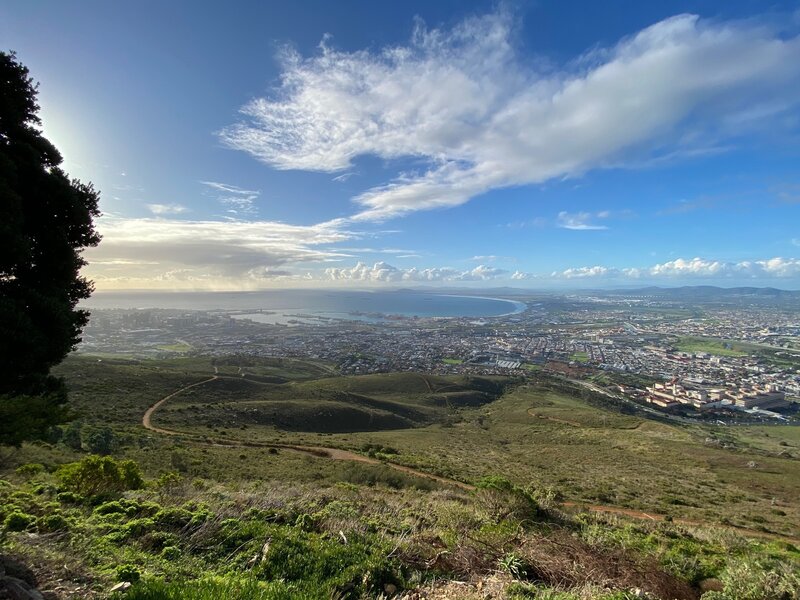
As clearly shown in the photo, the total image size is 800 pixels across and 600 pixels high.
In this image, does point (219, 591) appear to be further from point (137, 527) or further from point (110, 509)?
point (110, 509)

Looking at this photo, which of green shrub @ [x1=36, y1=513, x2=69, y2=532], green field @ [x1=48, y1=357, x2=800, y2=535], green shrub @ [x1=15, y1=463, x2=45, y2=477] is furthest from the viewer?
green field @ [x1=48, y1=357, x2=800, y2=535]

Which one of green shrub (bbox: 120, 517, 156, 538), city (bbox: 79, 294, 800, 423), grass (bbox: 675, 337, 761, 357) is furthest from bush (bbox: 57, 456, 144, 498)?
grass (bbox: 675, 337, 761, 357)

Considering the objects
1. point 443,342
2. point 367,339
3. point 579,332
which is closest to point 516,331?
point 579,332

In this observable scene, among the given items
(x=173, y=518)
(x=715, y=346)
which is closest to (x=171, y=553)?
(x=173, y=518)

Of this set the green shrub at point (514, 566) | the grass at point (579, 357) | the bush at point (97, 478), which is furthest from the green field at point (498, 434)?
the grass at point (579, 357)

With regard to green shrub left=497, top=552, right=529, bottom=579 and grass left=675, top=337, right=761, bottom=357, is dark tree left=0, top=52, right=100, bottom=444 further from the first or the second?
grass left=675, top=337, right=761, bottom=357

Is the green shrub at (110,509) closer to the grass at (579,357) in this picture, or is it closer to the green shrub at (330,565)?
the green shrub at (330,565)

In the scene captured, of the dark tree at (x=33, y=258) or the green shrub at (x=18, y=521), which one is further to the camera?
the dark tree at (x=33, y=258)
